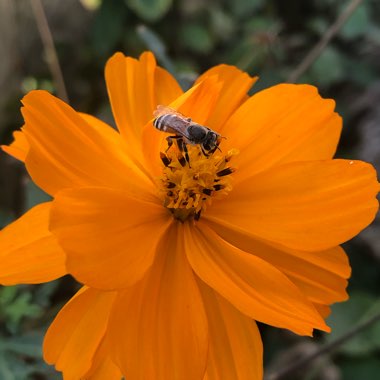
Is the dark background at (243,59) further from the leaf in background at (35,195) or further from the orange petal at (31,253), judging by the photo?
the orange petal at (31,253)

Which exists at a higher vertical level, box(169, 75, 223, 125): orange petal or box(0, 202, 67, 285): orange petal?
box(169, 75, 223, 125): orange petal

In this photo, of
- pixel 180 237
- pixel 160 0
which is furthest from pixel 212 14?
pixel 180 237

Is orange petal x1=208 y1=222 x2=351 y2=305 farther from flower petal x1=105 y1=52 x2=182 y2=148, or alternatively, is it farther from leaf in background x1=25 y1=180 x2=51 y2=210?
leaf in background x1=25 y1=180 x2=51 y2=210

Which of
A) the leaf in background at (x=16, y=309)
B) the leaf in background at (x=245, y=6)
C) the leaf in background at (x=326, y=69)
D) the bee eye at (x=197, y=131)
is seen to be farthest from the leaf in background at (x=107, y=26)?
the bee eye at (x=197, y=131)

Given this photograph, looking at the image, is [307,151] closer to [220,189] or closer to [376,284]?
[220,189]

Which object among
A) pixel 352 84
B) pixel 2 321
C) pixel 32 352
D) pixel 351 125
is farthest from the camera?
pixel 352 84

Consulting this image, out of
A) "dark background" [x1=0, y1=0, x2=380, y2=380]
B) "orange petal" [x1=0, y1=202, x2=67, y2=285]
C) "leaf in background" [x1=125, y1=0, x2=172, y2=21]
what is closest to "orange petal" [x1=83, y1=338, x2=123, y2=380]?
"orange petal" [x1=0, y1=202, x2=67, y2=285]
